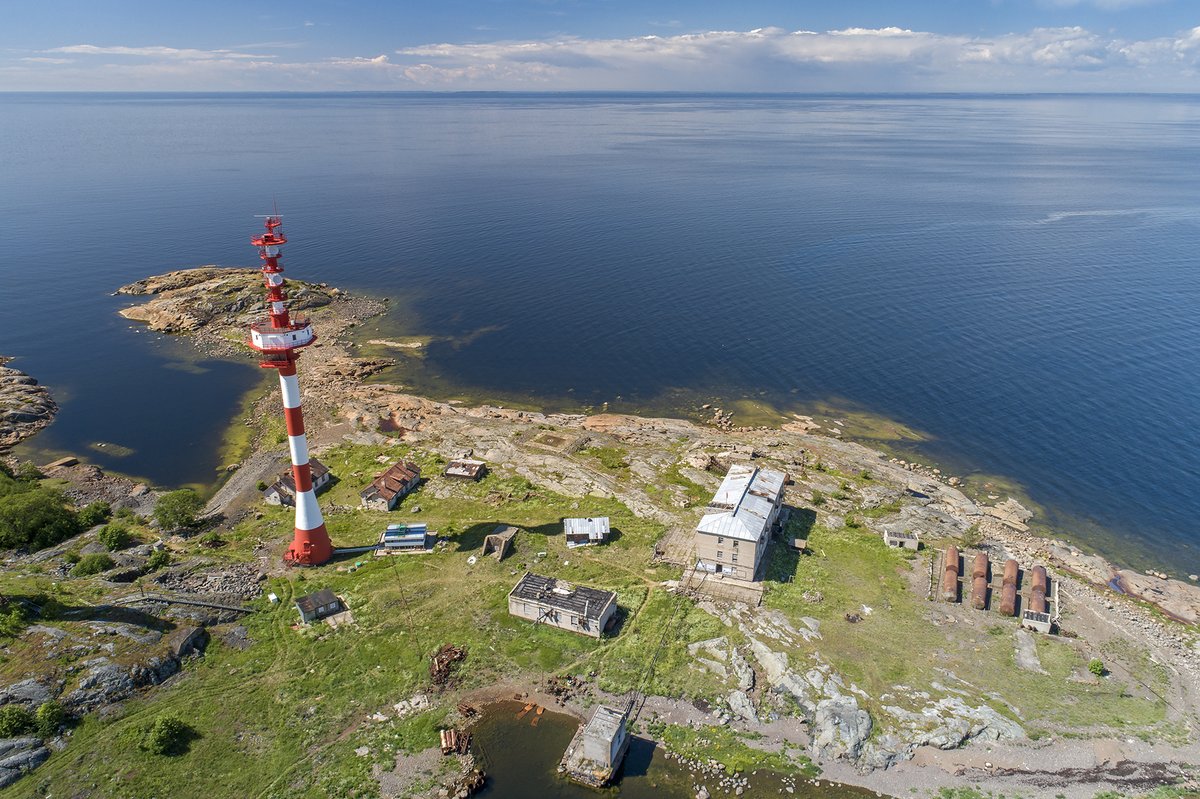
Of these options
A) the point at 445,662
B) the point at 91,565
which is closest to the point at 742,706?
the point at 445,662

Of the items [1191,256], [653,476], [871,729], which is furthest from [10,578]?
[1191,256]

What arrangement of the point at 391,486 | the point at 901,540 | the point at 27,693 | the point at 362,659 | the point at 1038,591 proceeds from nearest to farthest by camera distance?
the point at 27,693, the point at 362,659, the point at 1038,591, the point at 901,540, the point at 391,486

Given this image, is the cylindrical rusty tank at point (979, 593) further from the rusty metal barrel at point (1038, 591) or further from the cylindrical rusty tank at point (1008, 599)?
the rusty metal barrel at point (1038, 591)

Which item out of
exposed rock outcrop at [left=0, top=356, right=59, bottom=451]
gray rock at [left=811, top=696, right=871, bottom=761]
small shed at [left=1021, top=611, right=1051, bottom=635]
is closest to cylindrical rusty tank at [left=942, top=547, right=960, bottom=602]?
small shed at [left=1021, top=611, right=1051, bottom=635]

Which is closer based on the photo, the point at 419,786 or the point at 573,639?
the point at 419,786

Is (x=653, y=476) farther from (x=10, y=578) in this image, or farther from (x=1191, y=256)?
(x=1191, y=256)

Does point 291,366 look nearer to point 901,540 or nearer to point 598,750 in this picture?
point 598,750
